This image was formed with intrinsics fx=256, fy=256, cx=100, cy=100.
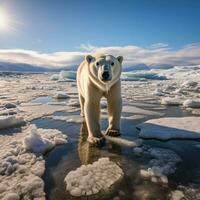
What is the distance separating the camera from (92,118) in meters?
3.71

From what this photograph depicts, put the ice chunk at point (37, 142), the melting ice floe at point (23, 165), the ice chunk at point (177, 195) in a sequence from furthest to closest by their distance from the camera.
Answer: the ice chunk at point (37, 142) → the melting ice floe at point (23, 165) → the ice chunk at point (177, 195)

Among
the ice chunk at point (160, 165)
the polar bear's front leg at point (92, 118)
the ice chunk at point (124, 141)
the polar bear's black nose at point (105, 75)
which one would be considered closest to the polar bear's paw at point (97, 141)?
the polar bear's front leg at point (92, 118)

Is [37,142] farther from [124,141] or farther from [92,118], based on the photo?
[124,141]

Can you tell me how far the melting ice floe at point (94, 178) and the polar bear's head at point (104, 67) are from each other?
1.19 metres

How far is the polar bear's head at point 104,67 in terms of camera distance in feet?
11.2

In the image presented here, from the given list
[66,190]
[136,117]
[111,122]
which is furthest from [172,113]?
[66,190]

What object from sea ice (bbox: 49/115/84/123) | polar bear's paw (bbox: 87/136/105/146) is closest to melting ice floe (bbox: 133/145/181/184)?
polar bear's paw (bbox: 87/136/105/146)

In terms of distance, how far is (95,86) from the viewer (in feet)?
12.6

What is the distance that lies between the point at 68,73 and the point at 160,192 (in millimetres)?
24964

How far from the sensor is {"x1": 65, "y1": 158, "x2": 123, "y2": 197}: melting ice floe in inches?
84.9

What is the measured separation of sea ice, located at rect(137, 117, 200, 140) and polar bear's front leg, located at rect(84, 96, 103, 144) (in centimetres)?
68

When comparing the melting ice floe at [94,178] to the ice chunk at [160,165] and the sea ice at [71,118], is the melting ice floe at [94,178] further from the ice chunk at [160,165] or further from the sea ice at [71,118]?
the sea ice at [71,118]

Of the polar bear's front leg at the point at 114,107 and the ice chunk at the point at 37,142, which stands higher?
the polar bear's front leg at the point at 114,107

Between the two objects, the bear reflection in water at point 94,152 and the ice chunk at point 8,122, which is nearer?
the bear reflection in water at point 94,152
